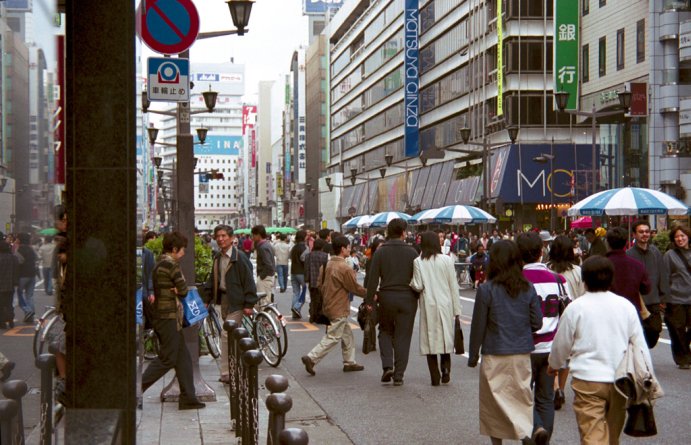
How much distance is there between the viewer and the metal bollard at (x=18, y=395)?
122 inches

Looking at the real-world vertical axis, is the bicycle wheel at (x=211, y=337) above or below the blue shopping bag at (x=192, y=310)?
below

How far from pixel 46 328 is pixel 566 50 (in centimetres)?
5009

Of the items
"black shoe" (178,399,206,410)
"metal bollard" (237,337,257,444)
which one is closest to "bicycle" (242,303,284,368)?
"black shoe" (178,399,206,410)

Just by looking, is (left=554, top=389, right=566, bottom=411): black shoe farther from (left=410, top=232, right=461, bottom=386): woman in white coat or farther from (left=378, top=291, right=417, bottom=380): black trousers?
(left=378, top=291, right=417, bottom=380): black trousers

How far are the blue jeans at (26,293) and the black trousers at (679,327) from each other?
11.0m

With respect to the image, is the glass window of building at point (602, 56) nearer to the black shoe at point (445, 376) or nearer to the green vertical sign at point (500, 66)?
the green vertical sign at point (500, 66)

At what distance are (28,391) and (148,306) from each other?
A: 754 centimetres

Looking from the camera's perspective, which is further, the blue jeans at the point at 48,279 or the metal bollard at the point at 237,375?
the metal bollard at the point at 237,375

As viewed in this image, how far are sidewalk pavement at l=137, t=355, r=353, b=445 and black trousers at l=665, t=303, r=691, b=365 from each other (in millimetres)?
4728

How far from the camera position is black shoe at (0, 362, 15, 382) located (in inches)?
120

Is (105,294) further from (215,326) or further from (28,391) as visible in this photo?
(215,326)

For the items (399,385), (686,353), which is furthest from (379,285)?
(686,353)

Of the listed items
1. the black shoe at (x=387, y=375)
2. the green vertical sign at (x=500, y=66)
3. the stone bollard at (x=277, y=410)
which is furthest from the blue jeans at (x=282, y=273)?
the stone bollard at (x=277, y=410)

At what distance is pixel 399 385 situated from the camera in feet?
39.7
